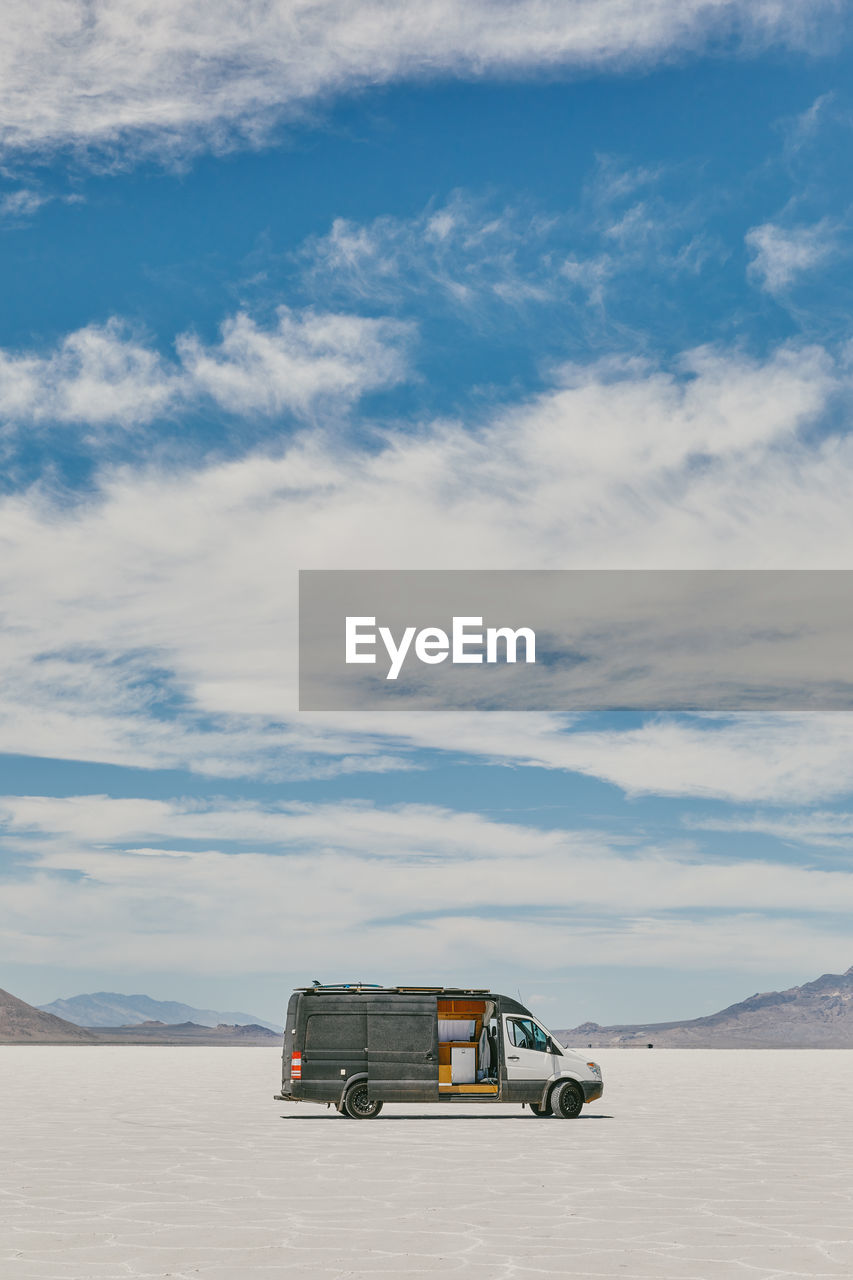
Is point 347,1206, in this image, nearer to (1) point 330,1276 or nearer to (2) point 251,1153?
(1) point 330,1276

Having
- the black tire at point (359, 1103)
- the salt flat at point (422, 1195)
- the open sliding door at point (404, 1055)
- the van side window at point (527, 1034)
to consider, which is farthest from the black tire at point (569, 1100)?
the black tire at point (359, 1103)

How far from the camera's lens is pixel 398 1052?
93.6 feet

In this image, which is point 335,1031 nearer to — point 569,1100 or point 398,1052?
point 398,1052

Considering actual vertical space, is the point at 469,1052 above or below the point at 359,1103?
above

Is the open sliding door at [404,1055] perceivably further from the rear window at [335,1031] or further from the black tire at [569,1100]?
the black tire at [569,1100]

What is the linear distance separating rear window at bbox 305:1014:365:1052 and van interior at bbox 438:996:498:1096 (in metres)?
1.90

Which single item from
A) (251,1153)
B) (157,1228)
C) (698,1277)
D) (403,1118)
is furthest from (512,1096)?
(698,1277)

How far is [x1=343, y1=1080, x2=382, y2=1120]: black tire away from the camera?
28.9 m

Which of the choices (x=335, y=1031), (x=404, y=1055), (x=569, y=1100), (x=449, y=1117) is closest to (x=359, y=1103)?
(x=404, y=1055)

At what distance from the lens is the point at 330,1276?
1196 centimetres

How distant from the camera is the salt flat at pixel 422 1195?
12805mm

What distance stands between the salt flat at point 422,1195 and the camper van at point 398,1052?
0.67 metres

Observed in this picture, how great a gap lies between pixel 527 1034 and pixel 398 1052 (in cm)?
273


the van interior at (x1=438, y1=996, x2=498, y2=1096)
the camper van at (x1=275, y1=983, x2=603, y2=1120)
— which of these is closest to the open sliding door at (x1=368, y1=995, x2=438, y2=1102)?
the camper van at (x1=275, y1=983, x2=603, y2=1120)
